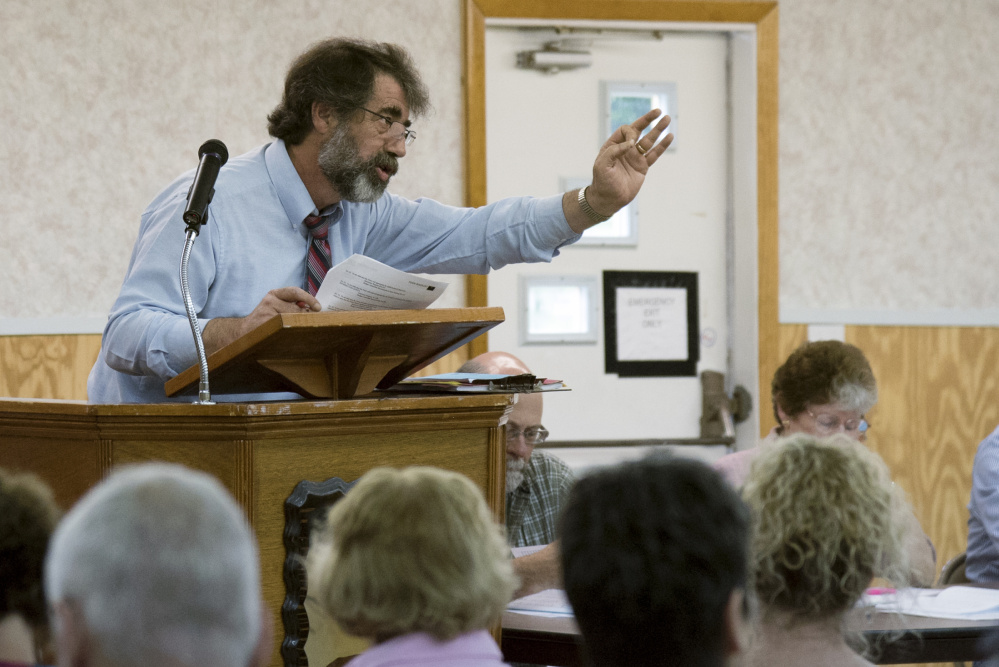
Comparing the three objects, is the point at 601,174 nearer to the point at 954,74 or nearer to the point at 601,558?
the point at 601,558

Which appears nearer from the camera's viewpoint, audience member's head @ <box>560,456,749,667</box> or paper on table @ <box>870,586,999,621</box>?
audience member's head @ <box>560,456,749,667</box>

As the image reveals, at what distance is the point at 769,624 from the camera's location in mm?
1445

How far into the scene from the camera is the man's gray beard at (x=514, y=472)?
2957mm

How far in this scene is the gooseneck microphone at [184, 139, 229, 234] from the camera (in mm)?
1799

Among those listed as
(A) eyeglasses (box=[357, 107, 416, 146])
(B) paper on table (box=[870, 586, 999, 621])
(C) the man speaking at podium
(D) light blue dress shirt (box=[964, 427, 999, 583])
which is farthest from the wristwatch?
(D) light blue dress shirt (box=[964, 427, 999, 583])

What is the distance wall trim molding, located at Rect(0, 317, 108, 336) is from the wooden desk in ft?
6.93

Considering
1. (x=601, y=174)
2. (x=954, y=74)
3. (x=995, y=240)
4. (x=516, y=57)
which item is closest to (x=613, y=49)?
(x=516, y=57)

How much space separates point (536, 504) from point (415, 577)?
189 cm

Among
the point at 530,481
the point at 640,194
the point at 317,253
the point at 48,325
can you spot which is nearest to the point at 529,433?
the point at 530,481

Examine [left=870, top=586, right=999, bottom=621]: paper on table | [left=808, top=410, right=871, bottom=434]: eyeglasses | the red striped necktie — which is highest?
the red striped necktie

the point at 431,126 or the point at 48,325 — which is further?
the point at 431,126

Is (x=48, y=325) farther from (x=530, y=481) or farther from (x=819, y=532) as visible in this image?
(x=819, y=532)

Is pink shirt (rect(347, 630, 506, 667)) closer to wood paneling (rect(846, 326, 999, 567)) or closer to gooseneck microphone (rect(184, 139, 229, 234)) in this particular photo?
gooseneck microphone (rect(184, 139, 229, 234))

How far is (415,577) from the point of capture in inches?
45.6
